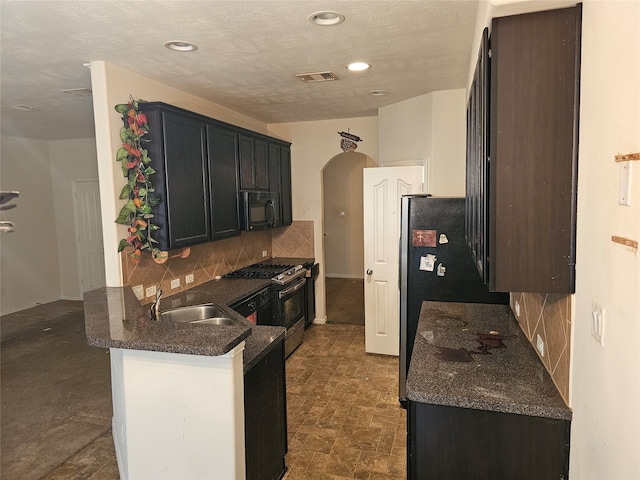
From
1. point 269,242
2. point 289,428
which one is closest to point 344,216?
point 269,242

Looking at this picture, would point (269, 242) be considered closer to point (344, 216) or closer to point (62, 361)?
point (62, 361)

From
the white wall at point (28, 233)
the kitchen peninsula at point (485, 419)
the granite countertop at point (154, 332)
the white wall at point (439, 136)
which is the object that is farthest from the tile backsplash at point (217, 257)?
the white wall at point (28, 233)

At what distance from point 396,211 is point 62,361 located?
12.9 feet

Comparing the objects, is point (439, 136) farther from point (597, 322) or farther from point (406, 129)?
point (597, 322)

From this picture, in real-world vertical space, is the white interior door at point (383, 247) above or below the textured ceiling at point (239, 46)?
below

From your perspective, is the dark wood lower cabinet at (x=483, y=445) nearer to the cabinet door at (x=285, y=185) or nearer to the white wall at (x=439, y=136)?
the white wall at (x=439, y=136)

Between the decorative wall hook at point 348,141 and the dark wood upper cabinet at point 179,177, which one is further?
the decorative wall hook at point 348,141

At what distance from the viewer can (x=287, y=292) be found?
14.8ft

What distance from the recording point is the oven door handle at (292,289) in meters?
4.36

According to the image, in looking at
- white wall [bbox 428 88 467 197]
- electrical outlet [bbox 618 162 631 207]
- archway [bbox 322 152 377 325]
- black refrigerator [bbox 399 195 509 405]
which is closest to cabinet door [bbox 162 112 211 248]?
black refrigerator [bbox 399 195 509 405]

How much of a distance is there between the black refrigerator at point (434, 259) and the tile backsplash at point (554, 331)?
106 cm

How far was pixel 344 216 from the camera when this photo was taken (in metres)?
8.88

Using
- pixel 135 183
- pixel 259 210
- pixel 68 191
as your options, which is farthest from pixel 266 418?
pixel 68 191

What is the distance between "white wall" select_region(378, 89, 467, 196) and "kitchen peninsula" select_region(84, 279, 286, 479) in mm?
2832
